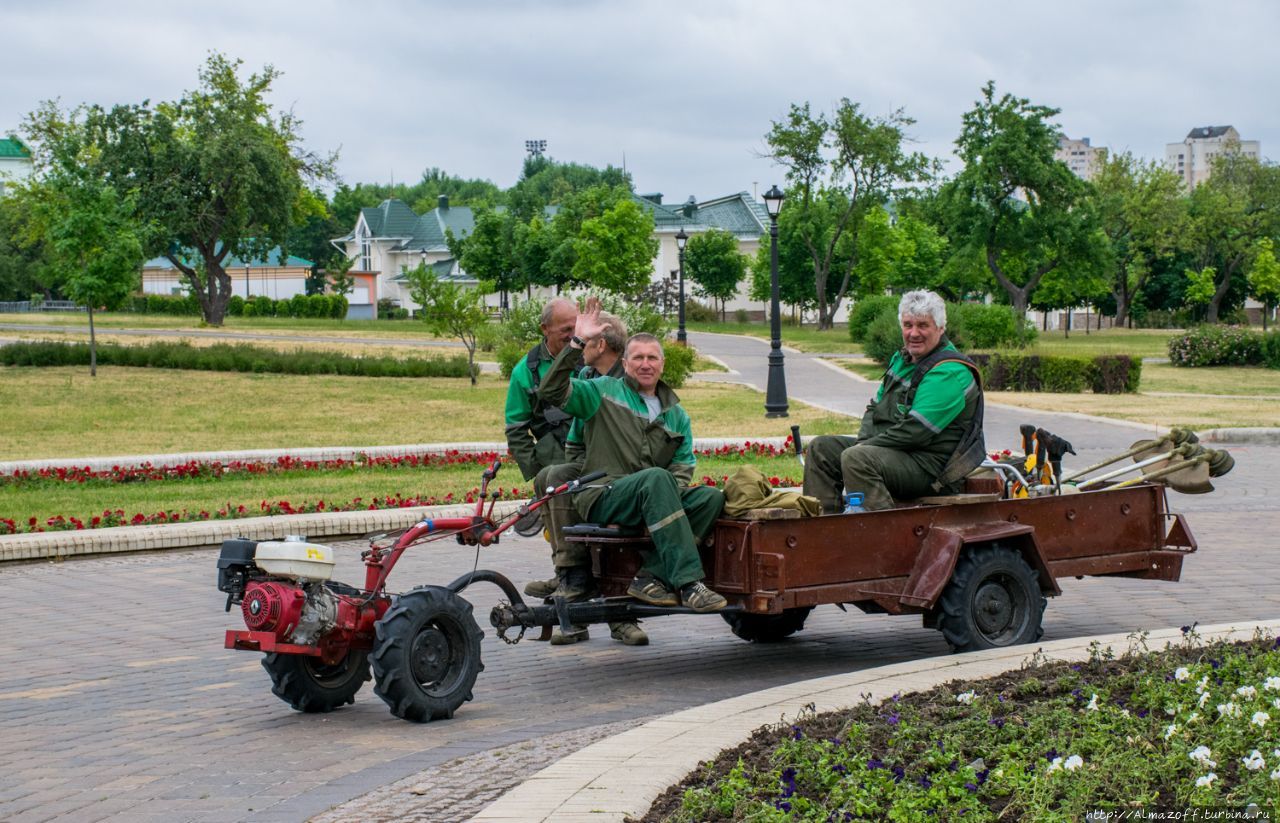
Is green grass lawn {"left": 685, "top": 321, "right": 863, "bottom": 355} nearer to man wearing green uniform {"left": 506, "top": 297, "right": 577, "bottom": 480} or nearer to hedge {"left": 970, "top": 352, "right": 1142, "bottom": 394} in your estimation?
hedge {"left": 970, "top": 352, "right": 1142, "bottom": 394}

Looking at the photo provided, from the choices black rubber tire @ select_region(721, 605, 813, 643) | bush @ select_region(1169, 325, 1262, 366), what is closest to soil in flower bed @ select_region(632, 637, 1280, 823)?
black rubber tire @ select_region(721, 605, 813, 643)

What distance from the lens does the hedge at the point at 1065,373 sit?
31.5 m

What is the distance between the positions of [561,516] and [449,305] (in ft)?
88.2

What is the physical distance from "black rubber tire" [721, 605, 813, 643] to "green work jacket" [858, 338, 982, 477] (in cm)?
118

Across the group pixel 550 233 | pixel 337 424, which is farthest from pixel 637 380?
pixel 550 233

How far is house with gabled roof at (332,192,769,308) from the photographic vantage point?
107 meters

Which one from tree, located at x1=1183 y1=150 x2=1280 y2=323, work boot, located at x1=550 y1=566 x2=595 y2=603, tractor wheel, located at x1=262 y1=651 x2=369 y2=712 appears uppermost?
tree, located at x1=1183 y1=150 x2=1280 y2=323

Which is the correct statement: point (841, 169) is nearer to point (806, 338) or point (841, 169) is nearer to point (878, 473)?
point (806, 338)

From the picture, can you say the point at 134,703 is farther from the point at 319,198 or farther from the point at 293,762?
the point at 319,198

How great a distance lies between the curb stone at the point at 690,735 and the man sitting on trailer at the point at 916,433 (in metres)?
1.05

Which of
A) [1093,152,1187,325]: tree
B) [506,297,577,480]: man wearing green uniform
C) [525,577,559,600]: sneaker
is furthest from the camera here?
[1093,152,1187,325]: tree

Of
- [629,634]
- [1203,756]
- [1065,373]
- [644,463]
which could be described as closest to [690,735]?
[1203,756]

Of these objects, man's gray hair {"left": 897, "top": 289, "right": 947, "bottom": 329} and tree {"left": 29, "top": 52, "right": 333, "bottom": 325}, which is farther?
tree {"left": 29, "top": 52, "right": 333, "bottom": 325}

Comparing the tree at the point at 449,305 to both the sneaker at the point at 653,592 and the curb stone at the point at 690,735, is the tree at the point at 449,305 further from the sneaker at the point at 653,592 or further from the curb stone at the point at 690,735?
the curb stone at the point at 690,735
